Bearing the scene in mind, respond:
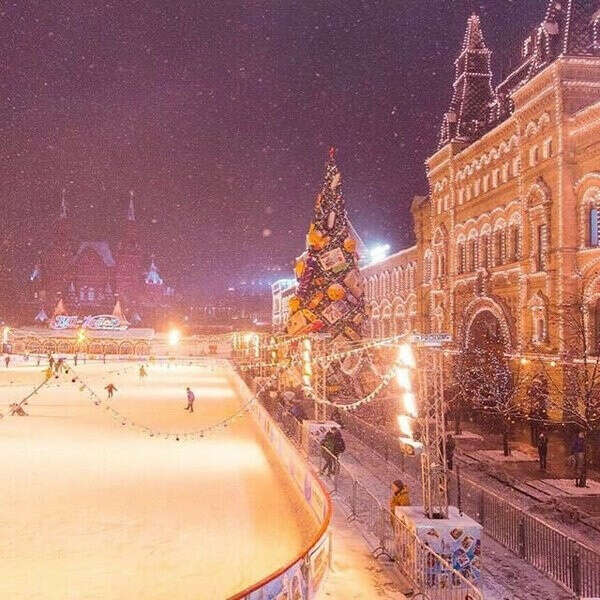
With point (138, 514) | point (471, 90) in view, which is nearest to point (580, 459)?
point (138, 514)

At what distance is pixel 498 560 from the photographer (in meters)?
10.5

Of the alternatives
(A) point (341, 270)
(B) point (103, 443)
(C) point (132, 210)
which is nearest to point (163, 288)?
(C) point (132, 210)

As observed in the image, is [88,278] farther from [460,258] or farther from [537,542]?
[537,542]

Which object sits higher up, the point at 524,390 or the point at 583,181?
the point at 583,181

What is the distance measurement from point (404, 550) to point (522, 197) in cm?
2580

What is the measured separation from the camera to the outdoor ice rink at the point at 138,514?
8.93m

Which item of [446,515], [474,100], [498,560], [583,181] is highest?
[474,100]

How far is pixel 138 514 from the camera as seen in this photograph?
12.2m

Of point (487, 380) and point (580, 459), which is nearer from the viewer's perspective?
point (580, 459)

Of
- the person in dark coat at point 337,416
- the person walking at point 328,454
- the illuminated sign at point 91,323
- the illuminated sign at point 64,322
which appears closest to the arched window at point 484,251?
the person in dark coat at point 337,416

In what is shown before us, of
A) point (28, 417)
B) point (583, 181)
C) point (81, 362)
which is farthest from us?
point (81, 362)

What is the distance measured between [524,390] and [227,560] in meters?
23.8

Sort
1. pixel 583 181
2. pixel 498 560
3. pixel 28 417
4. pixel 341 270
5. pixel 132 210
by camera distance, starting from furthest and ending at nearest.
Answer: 1. pixel 132 210
2. pixel 341 270
3. pixel 583 181
4. pixel 28 417
5. pixel 498 560

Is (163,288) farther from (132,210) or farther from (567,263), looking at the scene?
(567,263)
